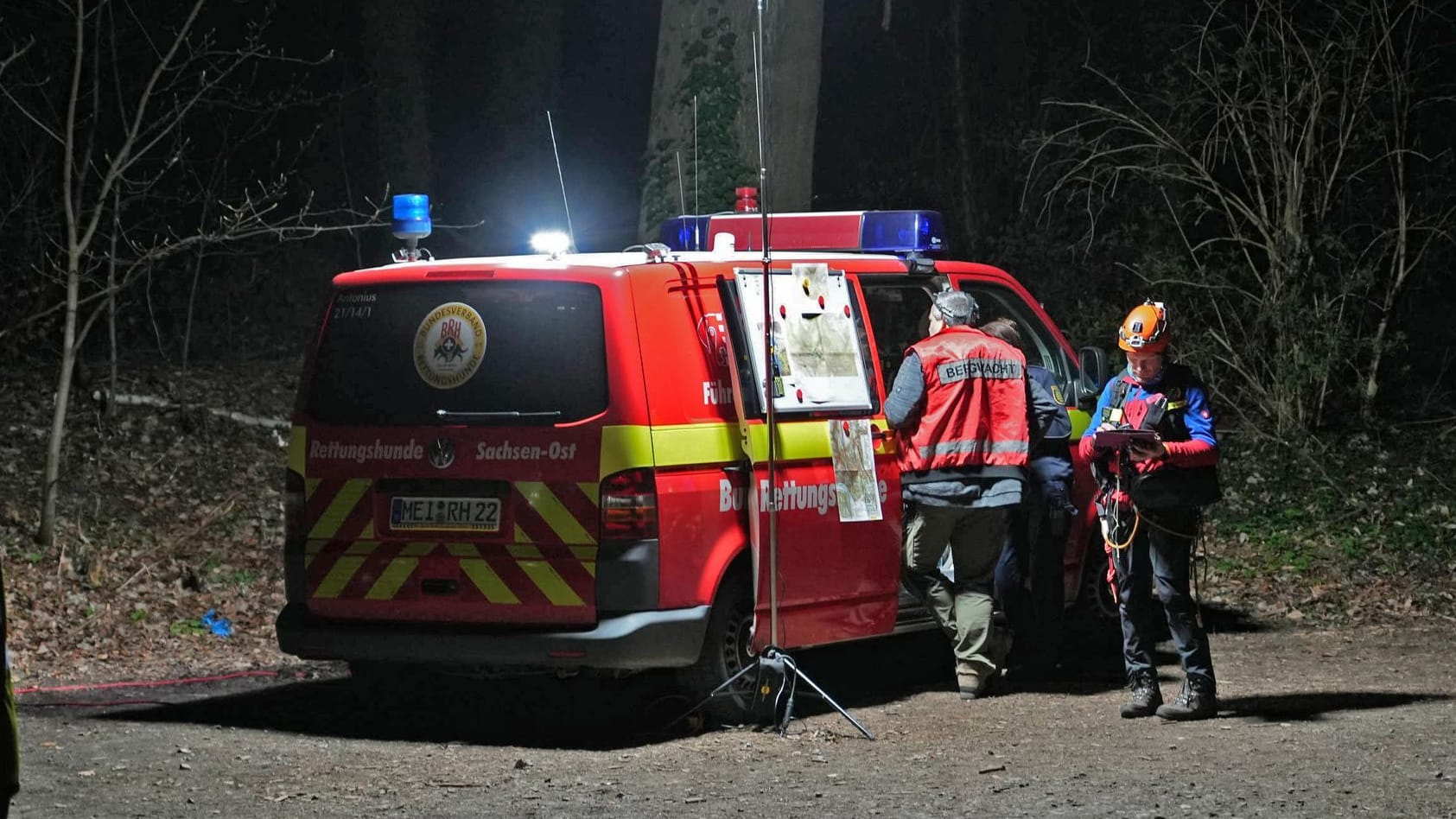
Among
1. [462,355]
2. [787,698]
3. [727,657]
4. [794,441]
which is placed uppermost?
[462,355]

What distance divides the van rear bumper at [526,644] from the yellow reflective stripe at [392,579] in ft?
0.38

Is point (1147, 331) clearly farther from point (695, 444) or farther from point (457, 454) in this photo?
point (457, 454)

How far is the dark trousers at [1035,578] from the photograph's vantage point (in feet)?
30.8

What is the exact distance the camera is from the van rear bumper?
7.54m

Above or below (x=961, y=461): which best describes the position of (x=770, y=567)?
below

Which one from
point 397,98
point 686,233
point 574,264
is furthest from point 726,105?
point 397,98

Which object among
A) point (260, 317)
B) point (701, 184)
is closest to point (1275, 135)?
point (701, 184)

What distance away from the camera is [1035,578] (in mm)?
9531

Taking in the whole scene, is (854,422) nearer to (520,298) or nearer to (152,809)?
(520,298)

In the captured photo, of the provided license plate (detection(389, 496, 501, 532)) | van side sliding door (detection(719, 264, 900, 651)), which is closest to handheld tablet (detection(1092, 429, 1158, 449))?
van side sliding door (detection(719, 264, 900, 651))

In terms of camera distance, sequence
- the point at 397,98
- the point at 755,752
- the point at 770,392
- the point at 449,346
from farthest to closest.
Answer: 1. the point at 397,98
2. the point at 770,392
3. the point at 449,346
4. the point at 755,752

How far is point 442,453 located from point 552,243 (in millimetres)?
958

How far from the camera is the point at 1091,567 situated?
33.7 feet

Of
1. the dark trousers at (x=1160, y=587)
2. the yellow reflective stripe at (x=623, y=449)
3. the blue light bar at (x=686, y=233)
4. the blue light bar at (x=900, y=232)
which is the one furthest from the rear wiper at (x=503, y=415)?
the dark trousers at (x=1160, y=587)
